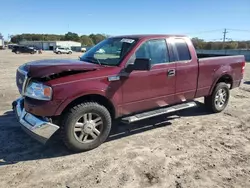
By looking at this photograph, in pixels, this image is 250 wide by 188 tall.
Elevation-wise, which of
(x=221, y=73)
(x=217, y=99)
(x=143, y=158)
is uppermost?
(x=221, y=73)

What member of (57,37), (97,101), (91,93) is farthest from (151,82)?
(57,37)

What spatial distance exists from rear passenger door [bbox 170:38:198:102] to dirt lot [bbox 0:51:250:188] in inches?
28.3

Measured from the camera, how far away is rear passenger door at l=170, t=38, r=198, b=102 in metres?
5.44

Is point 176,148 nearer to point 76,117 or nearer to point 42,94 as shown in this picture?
point 76,117

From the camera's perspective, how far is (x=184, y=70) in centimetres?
550

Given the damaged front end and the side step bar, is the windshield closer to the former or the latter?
the damaged front end

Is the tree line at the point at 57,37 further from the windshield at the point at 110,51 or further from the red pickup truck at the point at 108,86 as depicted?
the red pickup truck at the point at 108,86

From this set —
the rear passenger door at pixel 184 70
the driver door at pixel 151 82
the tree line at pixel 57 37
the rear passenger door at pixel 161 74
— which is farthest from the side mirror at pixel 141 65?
the tree line at pixel 57 37

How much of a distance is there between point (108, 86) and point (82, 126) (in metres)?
0.80

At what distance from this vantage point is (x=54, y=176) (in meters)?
3.58

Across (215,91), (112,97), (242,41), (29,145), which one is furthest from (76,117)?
(242,41)

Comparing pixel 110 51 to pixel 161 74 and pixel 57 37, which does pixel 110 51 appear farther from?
pixel 57 37

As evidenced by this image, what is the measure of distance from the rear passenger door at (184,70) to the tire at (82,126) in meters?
1.86

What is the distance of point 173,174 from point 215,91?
3408 millimetres
